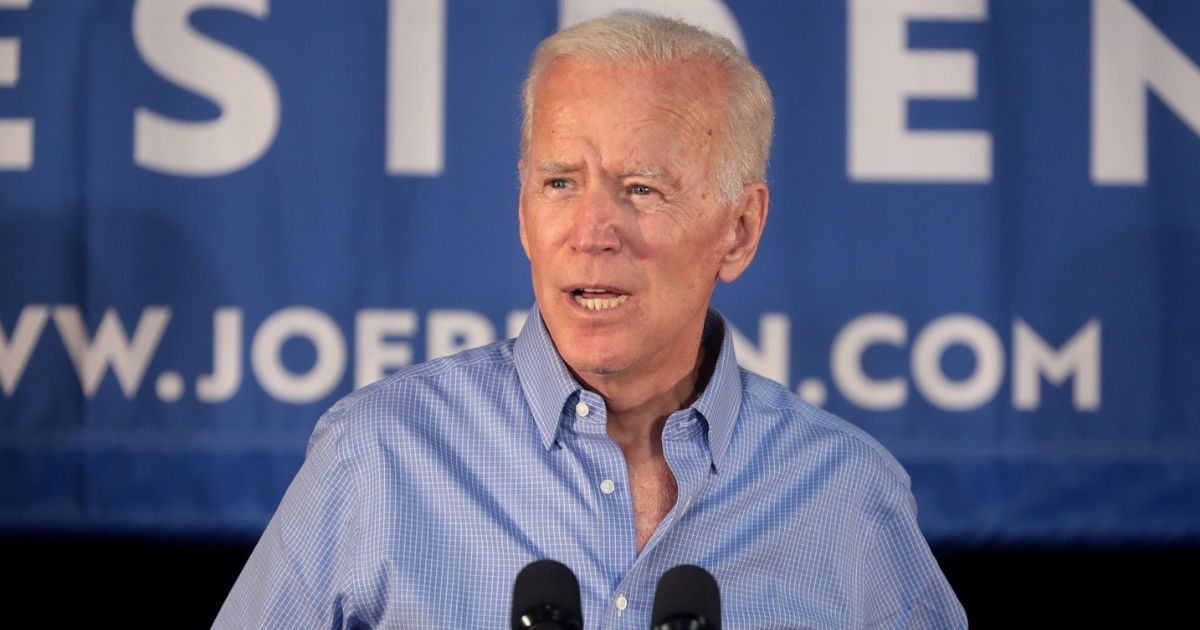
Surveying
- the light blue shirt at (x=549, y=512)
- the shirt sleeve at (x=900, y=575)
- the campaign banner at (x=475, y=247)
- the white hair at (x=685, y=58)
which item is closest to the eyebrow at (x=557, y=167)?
the white hair at (x=685, y=58)

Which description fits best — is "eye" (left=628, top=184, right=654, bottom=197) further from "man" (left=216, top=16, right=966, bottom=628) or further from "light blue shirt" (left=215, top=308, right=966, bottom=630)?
"light blue shirt" (left=215, top=308, right=966, bottom=630)

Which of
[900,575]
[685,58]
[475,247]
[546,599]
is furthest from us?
[475,247]

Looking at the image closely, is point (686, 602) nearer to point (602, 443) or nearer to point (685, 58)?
point (602, 443)

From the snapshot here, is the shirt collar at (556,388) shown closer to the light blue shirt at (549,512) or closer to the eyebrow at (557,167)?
the light blue shirt at (549,512)

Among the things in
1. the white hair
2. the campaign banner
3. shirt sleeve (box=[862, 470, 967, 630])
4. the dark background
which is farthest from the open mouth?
the dark background

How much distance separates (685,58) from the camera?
72.5 inches

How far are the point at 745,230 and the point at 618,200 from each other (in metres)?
0.27

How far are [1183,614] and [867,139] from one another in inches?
49.7

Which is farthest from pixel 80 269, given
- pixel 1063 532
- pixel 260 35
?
pixel 1063 532

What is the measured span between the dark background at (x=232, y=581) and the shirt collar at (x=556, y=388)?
1.20 metres

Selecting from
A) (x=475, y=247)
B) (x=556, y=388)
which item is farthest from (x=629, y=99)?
(x=475, y=247)

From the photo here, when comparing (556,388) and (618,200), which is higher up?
(618,200)

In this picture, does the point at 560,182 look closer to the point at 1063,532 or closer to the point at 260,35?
the point at 260,35

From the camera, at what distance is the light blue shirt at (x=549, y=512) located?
173cm
